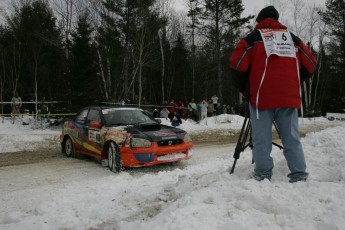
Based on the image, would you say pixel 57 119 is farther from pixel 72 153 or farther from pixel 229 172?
pixel 229 172

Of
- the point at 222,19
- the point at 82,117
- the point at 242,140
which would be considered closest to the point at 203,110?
the point at 222,19

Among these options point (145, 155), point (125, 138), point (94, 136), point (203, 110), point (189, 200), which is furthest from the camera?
point (203, 110)

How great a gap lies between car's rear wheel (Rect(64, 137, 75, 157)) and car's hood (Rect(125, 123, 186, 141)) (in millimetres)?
2609

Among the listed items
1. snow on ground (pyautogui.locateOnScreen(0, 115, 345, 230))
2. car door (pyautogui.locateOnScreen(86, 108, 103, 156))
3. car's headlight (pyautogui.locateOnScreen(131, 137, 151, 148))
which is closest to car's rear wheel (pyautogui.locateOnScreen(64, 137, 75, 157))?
car door (pyautogui.locateOnScreen(86, 108, 103, 156))

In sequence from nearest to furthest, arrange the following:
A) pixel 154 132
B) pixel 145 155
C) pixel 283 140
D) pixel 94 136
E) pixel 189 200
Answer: pixel 189 200 < pixel 283 140 < pixel 145 155 < pixel 154 132 < pixel 94 136

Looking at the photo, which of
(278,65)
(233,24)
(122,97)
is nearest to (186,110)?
(122,97)

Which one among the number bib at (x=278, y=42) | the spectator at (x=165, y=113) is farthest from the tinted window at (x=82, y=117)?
the spectator at (x=165, y=113)

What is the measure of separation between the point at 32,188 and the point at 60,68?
3282 cm

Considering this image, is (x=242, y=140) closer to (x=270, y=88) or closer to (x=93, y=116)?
(x=270, y=88)

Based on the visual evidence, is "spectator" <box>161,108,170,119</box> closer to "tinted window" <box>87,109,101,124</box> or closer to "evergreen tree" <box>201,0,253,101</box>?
"evergreen tree" <box>201,0,253,101</box>

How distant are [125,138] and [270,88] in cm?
400

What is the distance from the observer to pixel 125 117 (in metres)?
8.93

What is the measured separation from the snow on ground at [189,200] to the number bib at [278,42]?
61.5 inches

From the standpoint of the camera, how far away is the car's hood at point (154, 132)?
771 cm
